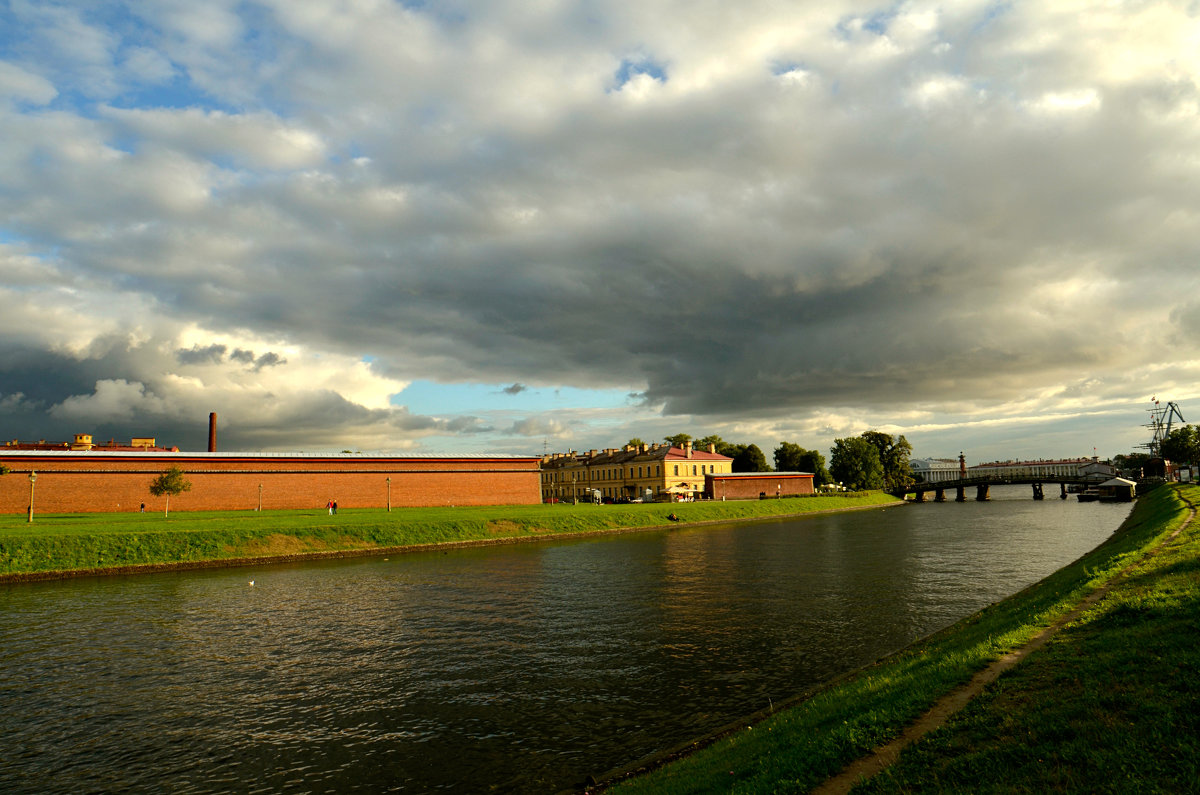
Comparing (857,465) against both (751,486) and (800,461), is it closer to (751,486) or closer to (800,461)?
(800,461)

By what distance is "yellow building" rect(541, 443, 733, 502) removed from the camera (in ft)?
340

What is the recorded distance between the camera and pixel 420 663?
16766 mm

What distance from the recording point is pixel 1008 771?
6.36 m

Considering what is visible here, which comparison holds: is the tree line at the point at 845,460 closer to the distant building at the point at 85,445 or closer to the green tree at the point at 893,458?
the green tree at the point at 893,458

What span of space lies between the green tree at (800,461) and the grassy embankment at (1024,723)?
119869mm

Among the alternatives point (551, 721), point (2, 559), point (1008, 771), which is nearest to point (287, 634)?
point (551, 721)

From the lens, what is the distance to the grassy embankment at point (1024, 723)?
6254 millimetres

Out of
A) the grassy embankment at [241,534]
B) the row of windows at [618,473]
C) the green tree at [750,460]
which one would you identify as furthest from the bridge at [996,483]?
the grassy embankment at [241,534]

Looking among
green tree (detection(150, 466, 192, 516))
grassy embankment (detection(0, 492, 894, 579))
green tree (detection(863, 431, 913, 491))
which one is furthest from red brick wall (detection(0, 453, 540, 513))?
green tree (detection(863, 431, 913, 491))

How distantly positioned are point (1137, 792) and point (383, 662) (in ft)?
50.8

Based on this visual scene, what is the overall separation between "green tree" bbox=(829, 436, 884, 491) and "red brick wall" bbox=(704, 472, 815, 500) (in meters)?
17.5

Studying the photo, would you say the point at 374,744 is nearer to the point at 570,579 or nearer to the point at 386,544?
Answer: the point at 570,579

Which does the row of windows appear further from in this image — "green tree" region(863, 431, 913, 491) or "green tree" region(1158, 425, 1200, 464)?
"green tree" region(1158, 425, 1200, 464)

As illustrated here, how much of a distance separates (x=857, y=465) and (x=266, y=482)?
102m
